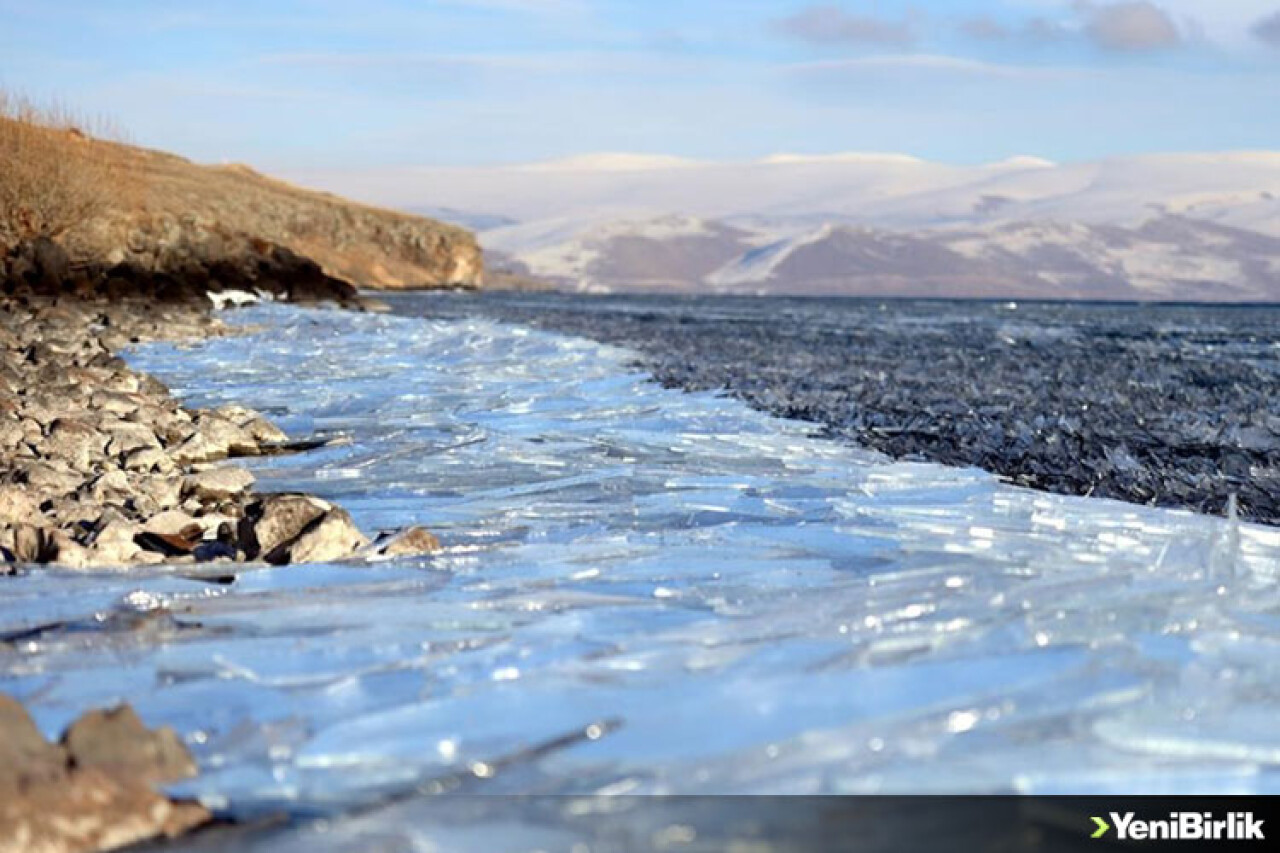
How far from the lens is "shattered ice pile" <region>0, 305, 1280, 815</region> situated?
8.21 feet

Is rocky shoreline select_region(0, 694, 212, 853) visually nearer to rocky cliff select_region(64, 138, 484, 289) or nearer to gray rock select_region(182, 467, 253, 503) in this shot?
gray rock select_region(182, 467, 253, 503)

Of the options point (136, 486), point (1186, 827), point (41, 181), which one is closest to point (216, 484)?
point (136, 486)

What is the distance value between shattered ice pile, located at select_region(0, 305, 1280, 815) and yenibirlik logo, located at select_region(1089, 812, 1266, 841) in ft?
0.28

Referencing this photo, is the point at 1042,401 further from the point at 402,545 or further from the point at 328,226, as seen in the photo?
the point at 328,226

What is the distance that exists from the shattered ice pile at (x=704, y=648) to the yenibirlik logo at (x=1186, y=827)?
8 cm

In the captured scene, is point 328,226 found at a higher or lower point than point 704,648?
higher

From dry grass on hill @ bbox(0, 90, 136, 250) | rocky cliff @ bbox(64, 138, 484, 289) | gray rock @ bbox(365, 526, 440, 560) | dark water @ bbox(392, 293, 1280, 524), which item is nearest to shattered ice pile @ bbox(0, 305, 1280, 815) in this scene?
gray rock @ bbox(365, 526, 440, 560)

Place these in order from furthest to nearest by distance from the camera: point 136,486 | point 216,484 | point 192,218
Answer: point 192,218 → point 216,484 → point 136,486

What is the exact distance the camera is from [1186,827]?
7.61 ft

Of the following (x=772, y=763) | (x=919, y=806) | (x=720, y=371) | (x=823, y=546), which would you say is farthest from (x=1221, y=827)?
(x=720, y=371)

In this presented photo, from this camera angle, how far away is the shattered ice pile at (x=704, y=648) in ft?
8.21

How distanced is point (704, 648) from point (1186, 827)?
114 centimetres

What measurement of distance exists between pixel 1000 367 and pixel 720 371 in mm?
2828

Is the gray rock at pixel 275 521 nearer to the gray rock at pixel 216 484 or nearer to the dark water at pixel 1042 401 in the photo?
the gray rock at pixel 216 484
